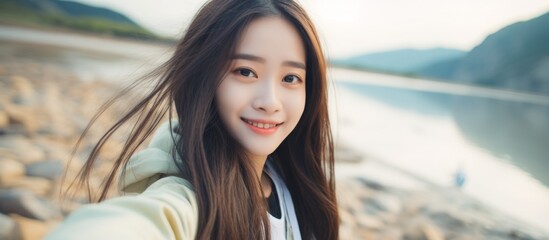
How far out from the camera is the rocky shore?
8.72ft

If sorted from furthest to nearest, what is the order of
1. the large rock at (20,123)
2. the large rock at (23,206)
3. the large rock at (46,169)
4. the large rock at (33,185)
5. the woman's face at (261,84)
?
the large rock at (20,123)
the large rock at (46,169)
the large rock at (33,185)
the large rock at (23,206)
the woman's face at (261,84)

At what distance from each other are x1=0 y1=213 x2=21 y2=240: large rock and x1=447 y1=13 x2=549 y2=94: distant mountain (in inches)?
1736

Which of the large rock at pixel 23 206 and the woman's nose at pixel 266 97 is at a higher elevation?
the woman's nose at pixel 266 97

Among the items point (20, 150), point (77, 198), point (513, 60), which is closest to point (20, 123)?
point (20, 150)

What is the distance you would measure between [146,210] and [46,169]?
3.35 m

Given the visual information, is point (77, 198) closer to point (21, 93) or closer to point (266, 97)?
point (266, 97)

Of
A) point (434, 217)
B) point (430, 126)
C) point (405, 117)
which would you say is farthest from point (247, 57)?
point (405, 117)

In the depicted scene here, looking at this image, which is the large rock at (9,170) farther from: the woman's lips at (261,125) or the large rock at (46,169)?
the woman's lips at (261,125)

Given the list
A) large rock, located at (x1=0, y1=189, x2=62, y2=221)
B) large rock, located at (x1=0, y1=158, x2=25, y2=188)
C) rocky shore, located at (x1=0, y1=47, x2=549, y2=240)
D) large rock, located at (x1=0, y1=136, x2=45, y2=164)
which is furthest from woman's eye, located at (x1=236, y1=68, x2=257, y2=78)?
large rock, located at (x1=0, y1=136, x2=45, y2=164)

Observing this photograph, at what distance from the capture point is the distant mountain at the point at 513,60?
40.6m

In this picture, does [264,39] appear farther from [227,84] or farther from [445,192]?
[445,192]

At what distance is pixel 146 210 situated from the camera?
2.67 ft

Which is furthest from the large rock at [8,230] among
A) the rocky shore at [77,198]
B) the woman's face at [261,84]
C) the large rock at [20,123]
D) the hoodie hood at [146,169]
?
the large rock at [20,123]

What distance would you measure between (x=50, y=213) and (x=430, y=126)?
37.2 ft
